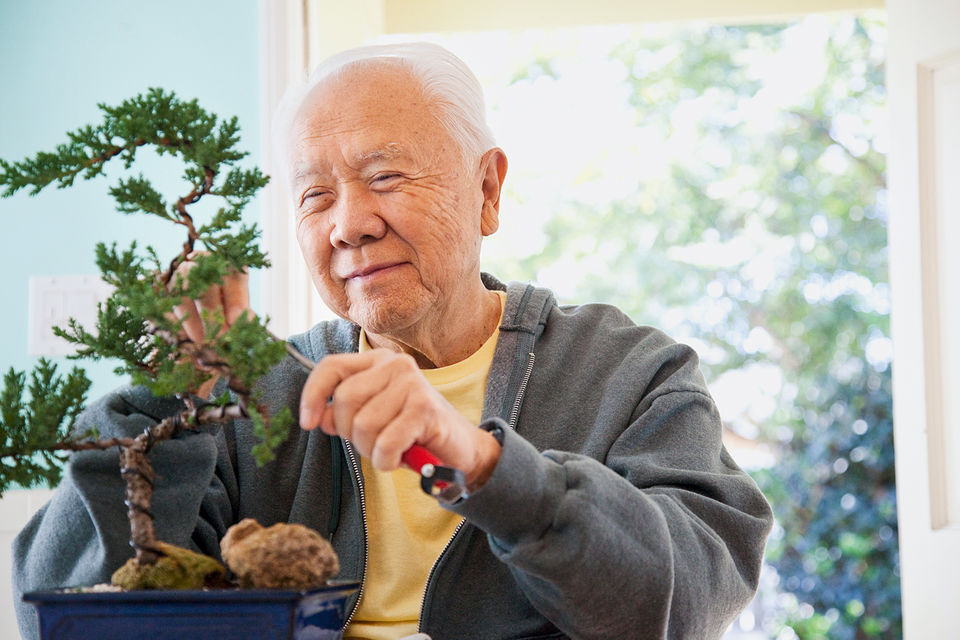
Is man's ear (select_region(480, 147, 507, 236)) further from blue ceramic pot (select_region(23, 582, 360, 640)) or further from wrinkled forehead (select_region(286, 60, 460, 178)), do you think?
blue ceramic pot (select_region(23, 582, 360, 640))

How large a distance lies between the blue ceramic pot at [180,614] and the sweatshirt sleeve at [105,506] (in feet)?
0.77

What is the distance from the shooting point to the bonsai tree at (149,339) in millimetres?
807

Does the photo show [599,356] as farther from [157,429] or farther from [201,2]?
[201,2]

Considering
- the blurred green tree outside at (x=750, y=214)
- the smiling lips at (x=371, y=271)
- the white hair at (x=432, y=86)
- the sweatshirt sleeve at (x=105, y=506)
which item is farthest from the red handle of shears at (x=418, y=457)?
the blurred green tree outside at (x=750, y=214)

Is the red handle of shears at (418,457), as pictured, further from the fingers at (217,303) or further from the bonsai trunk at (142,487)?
the fingers at (217,303)

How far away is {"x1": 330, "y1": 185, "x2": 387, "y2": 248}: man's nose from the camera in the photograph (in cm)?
130

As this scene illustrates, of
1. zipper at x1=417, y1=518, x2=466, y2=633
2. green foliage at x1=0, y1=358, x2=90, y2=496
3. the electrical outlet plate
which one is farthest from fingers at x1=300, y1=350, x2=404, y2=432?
the electrical outlet plate

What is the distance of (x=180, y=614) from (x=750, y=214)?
6229 millimetres

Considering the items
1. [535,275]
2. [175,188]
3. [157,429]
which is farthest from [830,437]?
[157,429]

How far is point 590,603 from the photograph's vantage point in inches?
36.5

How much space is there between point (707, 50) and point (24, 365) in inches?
→ 216

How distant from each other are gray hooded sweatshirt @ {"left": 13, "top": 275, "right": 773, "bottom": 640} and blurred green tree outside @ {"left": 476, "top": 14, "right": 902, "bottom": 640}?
192 inches

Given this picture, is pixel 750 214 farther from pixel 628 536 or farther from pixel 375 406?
pixel 375 406

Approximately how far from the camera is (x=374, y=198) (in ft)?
4.33
